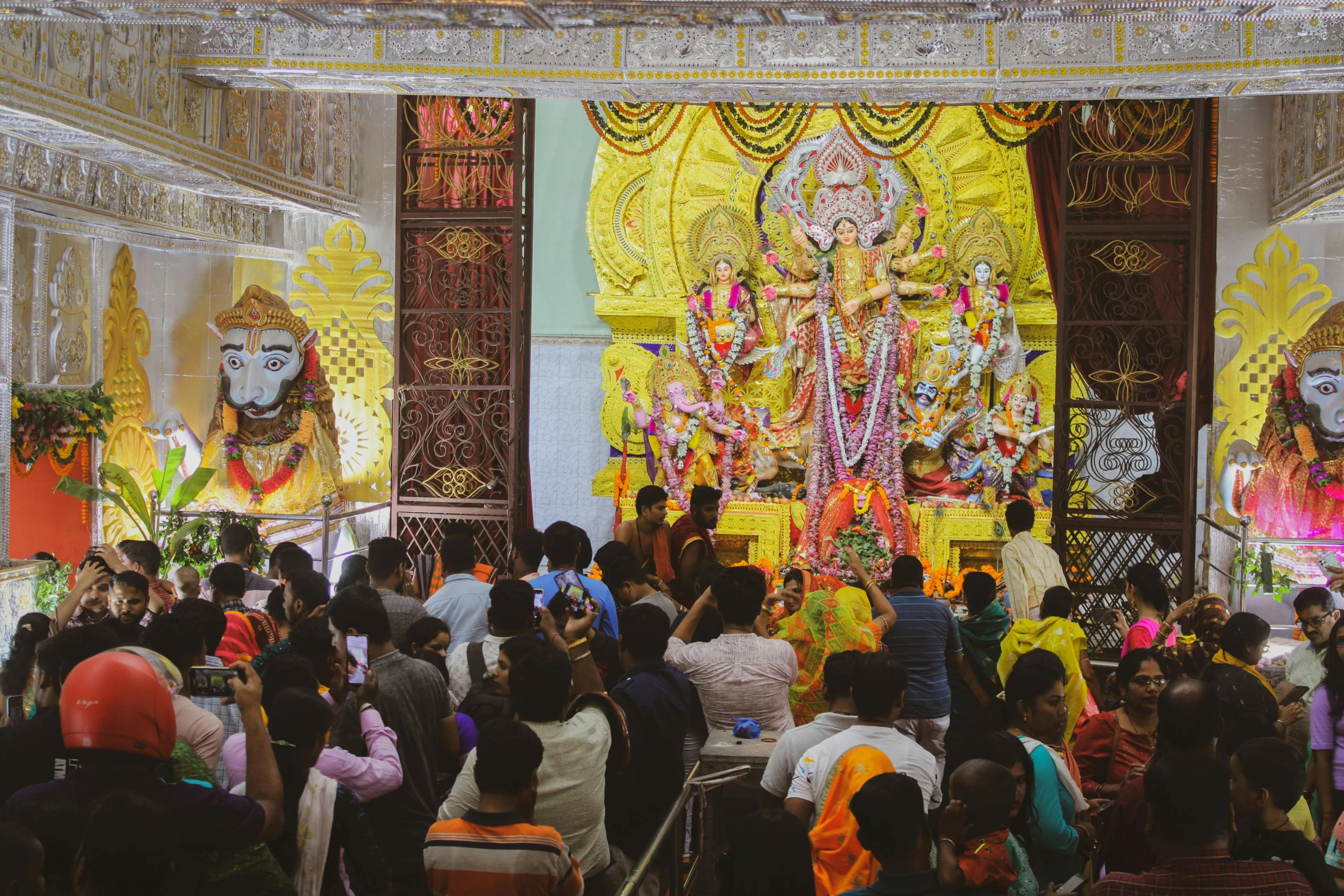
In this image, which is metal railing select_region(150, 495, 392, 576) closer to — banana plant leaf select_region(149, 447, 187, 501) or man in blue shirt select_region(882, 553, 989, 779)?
banana plant leaf select_region(149, 447, 187, 501)

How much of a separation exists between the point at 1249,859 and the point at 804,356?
853cm

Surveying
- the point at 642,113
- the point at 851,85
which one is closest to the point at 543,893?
the point at 851,85

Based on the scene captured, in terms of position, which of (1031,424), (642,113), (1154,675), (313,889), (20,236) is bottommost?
(313,889)

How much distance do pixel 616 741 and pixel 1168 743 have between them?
1.58 m

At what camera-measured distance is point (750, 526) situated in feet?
36.0

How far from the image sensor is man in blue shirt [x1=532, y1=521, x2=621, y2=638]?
5.28 metres

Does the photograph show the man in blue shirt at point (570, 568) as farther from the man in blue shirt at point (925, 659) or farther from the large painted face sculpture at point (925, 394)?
the large painted face sculpture at point (925, 394)

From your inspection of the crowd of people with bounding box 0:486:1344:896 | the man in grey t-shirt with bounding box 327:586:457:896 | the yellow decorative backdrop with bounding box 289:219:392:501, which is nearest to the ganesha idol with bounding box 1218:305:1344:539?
the crowd of people with bounding box 0:486:1344:896

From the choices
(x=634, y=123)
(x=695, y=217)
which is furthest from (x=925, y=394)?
(x=634, y=123)

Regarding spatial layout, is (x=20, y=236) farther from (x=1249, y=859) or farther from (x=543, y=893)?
(x=1249, y=859)

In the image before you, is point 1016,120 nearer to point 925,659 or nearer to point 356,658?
point 925,659

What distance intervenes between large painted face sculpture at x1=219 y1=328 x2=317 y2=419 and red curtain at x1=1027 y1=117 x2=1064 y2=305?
20.1 feet

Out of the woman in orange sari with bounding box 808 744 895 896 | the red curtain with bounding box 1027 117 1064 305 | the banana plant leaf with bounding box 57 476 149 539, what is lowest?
the woman in orange sari with bounding box 808 744 895 896

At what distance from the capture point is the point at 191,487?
9867 mm
